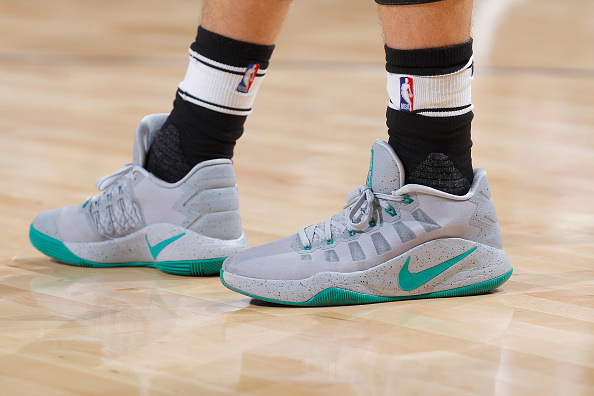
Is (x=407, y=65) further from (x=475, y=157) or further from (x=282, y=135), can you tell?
(x=282, y=135)

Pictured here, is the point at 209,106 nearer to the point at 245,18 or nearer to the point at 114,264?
the point at 245,18

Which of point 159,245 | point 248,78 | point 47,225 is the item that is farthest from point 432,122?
point 47,225

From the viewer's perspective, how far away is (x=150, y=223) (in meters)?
1.16

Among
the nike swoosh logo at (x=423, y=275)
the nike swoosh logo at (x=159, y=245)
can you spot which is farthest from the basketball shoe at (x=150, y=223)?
the nike swoosh logo at (x=423, y=275)

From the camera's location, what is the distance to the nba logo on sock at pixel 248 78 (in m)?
1.11

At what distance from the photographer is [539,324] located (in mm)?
951

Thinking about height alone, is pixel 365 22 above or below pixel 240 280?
above

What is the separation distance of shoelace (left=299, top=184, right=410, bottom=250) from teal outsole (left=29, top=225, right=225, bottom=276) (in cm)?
15

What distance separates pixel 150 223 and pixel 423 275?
1.16 ft

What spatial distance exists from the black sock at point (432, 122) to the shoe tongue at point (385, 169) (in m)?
0.01

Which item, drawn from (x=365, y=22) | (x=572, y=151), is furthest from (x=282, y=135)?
(x=365, y=22)

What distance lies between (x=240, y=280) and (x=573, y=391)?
38 cm

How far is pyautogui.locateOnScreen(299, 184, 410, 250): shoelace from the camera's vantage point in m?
1.02

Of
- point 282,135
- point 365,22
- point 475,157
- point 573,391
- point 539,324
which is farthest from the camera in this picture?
point 365,22
